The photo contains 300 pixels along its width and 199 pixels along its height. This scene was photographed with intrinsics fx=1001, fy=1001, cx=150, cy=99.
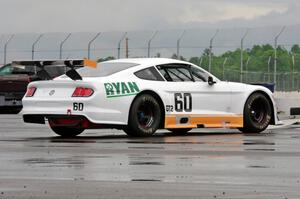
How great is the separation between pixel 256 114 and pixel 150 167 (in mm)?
8141

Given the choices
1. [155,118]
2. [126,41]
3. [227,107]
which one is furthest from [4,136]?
[126,41]

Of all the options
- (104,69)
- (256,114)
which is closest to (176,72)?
(104,69)

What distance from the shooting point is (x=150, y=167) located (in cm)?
1108

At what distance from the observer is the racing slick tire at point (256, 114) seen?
61.0 feet

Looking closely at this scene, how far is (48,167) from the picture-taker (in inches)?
434

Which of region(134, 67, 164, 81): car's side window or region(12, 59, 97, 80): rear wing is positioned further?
region(134, 67, 164, 81): car's side window

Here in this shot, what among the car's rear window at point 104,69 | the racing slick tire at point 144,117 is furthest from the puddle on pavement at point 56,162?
the car's rear window at point 104,69

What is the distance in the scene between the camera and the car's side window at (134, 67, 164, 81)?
1727cm

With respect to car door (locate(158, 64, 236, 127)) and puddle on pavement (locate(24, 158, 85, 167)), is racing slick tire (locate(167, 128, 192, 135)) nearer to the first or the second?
car door (locate(158, 64, 236, 127))

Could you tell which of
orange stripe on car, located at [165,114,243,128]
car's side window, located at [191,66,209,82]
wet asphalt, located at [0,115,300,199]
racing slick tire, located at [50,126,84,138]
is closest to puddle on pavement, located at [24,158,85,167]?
wet asphalt, located at [0,115,300,199]

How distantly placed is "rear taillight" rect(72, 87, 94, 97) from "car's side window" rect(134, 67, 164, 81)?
1.12 meters

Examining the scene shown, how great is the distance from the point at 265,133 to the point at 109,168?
8045 millimetres

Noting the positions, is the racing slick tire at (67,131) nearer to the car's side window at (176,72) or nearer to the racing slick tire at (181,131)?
the car's side window at (176,72)

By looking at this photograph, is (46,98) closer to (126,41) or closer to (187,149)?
(187,149)
